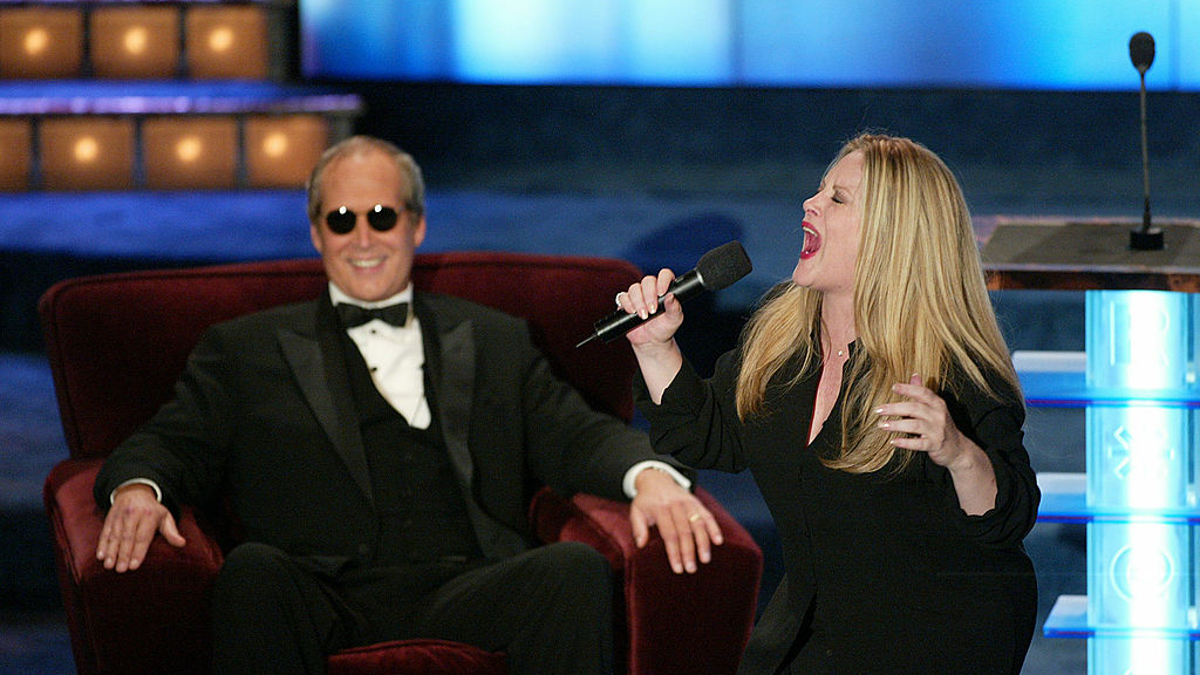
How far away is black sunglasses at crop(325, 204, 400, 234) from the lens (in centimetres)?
301

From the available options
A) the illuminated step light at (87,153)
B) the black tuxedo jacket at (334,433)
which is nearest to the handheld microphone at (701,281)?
the black tuxedo jacket at (334,433)

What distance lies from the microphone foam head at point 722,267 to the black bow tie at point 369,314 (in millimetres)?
1254

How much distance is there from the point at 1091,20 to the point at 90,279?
11.6 feet

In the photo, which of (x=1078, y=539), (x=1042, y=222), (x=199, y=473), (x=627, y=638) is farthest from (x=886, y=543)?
(x=199, y=473)

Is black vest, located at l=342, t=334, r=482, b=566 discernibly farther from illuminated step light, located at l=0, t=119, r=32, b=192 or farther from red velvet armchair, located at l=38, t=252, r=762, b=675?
illuminated step light, located at l=0, t=119, r=32, b=192

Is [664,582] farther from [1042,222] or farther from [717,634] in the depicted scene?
[1042,222]

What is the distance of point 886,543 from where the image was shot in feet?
6.03

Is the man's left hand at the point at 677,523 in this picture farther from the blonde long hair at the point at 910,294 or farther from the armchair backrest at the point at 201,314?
the blonde long hair at the point at 910,294

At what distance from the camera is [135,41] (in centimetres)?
532

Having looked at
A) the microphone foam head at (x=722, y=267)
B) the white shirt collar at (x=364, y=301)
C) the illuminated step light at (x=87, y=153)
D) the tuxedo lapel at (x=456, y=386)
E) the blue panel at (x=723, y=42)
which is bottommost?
the tuxedo lapel at (x=456, y=386)

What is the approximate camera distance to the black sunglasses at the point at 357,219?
301 cm

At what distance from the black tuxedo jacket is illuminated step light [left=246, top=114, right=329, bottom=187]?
2.19 metres

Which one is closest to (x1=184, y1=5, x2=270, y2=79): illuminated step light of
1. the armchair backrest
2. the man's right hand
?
the armchair backrest

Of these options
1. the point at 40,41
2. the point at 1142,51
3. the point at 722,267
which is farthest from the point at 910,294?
the point at 40,41
